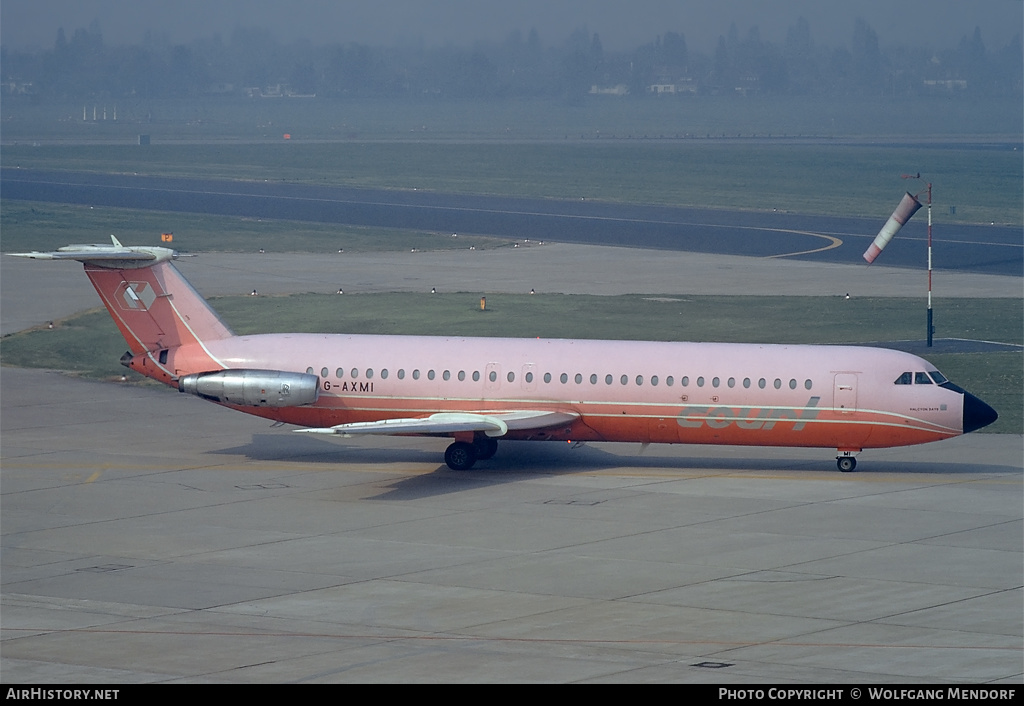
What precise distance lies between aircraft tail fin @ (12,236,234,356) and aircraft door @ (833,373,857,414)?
16.5 m

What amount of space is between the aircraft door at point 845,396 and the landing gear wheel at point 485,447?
903 cm

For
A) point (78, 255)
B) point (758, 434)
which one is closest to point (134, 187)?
point (78, 255)

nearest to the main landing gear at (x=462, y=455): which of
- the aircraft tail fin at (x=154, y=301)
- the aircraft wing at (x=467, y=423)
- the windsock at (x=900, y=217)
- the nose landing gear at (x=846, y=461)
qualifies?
the aircraft wing at (x=467, y=423)

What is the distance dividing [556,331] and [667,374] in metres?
20.5

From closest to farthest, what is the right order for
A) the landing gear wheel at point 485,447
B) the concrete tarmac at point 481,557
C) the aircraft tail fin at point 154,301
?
the concrete tarmac at point 481,557, the landing gear wheel at point 485,447, the aircraft tail fin at point 154,301

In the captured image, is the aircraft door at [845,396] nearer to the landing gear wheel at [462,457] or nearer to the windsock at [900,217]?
the landing gear wheel at [462,457]

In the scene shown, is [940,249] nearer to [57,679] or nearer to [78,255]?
[78,255]

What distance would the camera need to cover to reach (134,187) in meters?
131

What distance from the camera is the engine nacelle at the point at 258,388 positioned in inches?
1559

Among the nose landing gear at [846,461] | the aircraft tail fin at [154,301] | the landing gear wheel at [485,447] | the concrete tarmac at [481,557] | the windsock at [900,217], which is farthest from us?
the windsock at [900,217]

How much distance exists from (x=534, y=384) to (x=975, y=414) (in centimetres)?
1127

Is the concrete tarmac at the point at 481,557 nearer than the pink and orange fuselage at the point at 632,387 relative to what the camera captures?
Yes

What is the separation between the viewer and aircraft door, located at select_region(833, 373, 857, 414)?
3847cm

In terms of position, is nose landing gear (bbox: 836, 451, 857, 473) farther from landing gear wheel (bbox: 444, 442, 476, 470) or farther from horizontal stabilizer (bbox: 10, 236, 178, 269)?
horizontal stabilizer (bbox: 10, 236, 178, 269)
